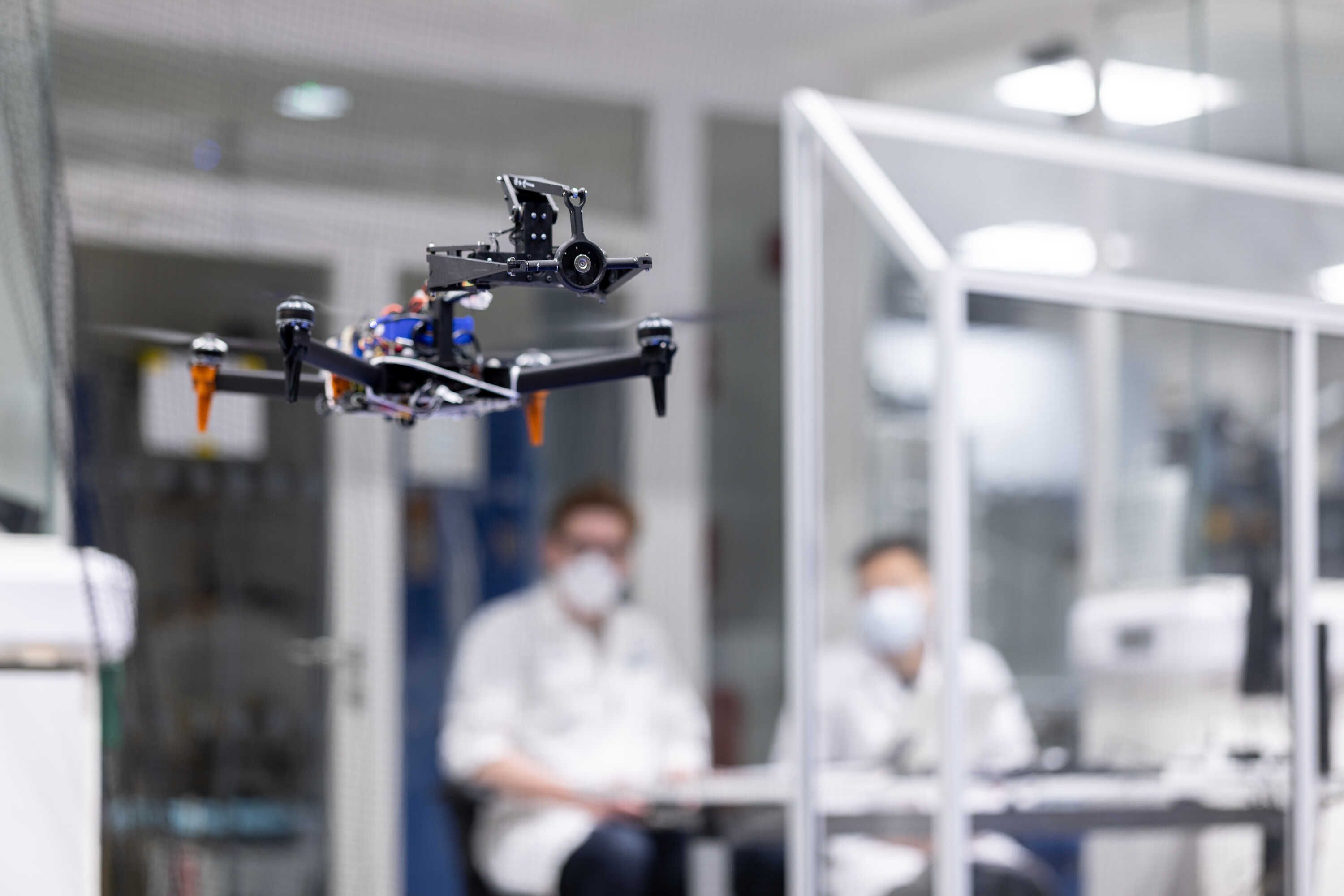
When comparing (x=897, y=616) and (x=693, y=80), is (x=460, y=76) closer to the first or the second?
(x=693, y=80)

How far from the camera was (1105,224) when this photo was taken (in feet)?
6.85

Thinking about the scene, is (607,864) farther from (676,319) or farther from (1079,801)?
(676,319)

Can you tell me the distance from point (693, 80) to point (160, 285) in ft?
5.32

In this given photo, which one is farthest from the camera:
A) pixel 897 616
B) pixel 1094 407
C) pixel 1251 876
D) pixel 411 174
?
pixel 411 174

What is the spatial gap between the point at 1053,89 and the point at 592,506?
1.63m

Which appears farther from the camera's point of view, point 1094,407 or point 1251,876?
point 1094,407

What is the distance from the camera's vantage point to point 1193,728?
210 cm

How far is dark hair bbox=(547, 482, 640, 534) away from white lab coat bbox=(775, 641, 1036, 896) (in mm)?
675

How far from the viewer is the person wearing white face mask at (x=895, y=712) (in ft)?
6.58

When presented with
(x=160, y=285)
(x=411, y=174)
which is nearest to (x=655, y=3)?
(x=411, y=174)

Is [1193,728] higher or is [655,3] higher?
[655,3]

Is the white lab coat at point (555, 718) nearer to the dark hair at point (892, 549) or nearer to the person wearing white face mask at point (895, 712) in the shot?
the person wearing white face mask at point (895, 712)

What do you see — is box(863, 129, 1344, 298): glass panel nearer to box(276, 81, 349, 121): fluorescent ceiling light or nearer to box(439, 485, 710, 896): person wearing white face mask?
box(439, 485, 710, 896): person wearing white face mask

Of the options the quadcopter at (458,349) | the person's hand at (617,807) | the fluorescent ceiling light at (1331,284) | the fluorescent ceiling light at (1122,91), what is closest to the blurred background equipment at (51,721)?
the quadcopter at (458,349)
